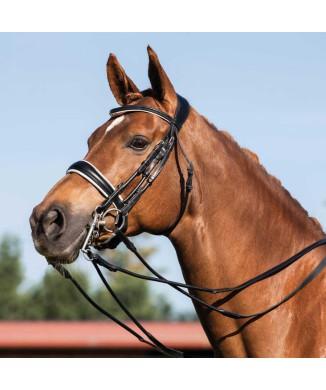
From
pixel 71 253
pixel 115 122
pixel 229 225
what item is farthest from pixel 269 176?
pixel 71 253

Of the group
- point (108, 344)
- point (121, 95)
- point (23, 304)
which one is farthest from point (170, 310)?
point (121, 95)

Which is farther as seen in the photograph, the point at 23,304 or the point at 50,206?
the point at 23,304

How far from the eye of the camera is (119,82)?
614cm

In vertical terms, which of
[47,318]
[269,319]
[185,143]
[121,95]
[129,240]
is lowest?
[269,319]

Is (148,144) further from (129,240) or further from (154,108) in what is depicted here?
(129,240)

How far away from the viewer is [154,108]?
18.6 ft

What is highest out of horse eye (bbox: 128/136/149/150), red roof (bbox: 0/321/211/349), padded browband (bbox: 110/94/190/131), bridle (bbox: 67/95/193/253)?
red roof (bbox: 0/321/211/349)

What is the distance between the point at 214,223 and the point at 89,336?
2105cm

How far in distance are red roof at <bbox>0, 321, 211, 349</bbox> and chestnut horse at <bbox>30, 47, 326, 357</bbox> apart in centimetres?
1772

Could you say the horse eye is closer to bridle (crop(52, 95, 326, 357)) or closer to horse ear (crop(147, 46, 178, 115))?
bridle (crop(52, 95, 326, 357))

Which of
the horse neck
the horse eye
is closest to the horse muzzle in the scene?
the horse eye

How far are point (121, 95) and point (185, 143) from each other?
849mm

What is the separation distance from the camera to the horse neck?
5492 millimetres

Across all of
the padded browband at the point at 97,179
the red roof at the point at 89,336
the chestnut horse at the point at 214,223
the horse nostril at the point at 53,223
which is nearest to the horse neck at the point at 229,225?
the chestnut horse at the point at 214,223
